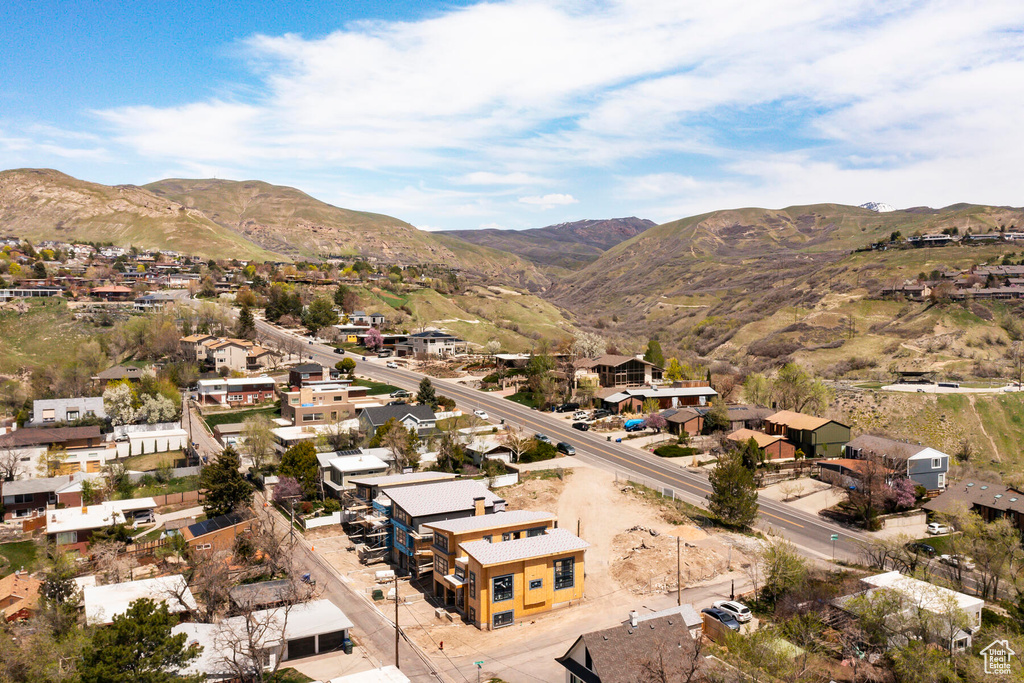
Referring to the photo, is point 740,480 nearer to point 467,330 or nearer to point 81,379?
point 81,379

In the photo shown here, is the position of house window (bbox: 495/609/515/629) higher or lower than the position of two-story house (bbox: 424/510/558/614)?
lower

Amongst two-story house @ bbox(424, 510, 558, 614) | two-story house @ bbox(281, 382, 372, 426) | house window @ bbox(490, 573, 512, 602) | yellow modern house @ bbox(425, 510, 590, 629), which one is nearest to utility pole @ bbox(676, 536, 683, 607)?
yellow modern house @ bbox(425, 510, 590, 629)

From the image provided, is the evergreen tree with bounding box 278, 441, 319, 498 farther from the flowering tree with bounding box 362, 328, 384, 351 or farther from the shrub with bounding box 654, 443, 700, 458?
the flowering tree with bounding box 362, 328, 384, 351

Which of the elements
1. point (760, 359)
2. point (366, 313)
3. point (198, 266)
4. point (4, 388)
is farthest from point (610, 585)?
point (198, 266)

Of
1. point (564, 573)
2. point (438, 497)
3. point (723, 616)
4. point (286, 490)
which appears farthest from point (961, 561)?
point (286, 490)

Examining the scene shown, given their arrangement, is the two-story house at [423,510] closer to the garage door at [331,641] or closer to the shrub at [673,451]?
the garage door at [331,641]
